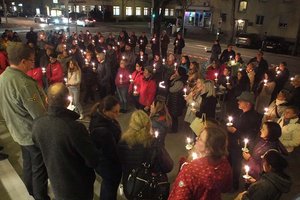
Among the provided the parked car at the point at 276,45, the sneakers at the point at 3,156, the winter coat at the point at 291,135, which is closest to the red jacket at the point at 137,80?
the sneakers at the point at 3,156

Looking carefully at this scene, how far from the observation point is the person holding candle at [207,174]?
285 centimetres

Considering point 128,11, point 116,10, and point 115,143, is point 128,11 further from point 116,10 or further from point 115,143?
point 115,143

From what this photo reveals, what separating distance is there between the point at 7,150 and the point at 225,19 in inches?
1595

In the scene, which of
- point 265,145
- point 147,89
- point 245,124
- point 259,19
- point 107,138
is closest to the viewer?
point 107,138

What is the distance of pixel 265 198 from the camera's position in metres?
3.39

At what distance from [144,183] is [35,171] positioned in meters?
1.54

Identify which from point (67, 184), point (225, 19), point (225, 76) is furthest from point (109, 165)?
point (225, 19)

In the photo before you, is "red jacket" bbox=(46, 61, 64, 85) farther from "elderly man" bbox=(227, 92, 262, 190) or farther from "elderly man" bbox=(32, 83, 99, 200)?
"elderly man" bbox=(32, 83, 99, 200)

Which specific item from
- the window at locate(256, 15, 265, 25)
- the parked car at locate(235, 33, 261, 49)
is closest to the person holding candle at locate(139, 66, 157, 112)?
the parked car at locate(235, 33, 261, 49)

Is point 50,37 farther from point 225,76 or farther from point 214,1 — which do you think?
point 214,1

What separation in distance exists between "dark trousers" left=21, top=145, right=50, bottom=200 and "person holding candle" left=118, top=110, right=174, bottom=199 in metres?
1.14

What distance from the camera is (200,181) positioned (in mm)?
2846

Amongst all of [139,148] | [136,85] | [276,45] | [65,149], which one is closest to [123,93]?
[136,85]

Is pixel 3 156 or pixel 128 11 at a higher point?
pixel 128 11
